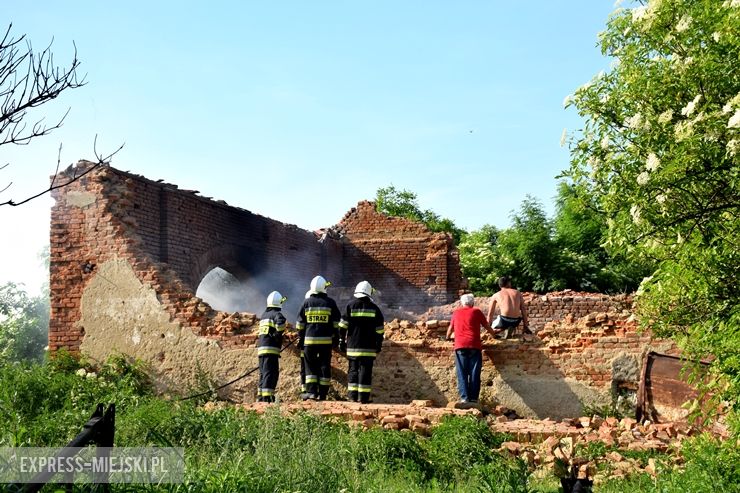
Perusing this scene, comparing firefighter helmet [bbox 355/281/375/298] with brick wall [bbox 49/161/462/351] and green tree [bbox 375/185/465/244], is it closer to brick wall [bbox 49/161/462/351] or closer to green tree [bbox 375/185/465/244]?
brick wall [bbox 49/161/462/351]

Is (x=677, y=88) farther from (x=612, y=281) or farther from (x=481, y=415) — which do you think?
(x=612, y=281)

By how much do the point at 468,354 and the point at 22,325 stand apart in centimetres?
1590

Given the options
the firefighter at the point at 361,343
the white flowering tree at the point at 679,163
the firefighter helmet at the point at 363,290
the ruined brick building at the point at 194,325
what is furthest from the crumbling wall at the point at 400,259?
the white flowering tree at the point at 679,163

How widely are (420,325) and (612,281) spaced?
13905mm

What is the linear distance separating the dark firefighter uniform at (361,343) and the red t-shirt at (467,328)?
1.04 meters

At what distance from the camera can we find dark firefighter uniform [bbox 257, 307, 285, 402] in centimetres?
1115

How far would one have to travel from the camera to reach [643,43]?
26.3 feet

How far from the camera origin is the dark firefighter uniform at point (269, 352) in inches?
439

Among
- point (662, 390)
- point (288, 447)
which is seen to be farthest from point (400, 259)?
point (288, 447)

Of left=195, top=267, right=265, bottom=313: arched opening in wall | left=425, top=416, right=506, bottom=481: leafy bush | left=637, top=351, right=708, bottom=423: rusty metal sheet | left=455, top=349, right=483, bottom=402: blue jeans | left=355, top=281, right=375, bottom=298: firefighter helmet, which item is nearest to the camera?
left=425, top=416, right=506, bottom=481: leafy bush

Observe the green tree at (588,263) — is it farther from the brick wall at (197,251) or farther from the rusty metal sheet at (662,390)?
the rusty metal sheet at (662,390)

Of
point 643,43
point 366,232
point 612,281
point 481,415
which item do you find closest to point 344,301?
point 366,232

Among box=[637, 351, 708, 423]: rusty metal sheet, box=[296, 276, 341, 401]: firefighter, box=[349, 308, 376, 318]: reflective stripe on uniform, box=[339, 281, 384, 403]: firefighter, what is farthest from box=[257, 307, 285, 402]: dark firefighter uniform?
box=[637, 351, 708, 423]: rusty metal sheet

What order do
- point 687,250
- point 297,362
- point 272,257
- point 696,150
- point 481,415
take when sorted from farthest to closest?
point 272,257
point 297,362
point 481,415
point 687,250
point 696,150
